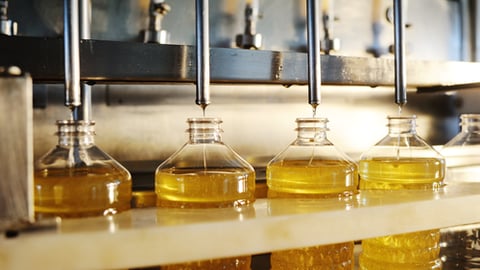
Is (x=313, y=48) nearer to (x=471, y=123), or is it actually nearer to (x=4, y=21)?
(x=471, y=123)

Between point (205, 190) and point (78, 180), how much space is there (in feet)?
0.52

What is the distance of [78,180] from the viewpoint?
65 centimetres

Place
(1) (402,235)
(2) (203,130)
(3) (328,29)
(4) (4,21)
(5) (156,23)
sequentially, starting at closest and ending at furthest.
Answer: (2) (203,130), (1) (402,235), (4) (4,21), (5) (156,23), (3) (328,29)

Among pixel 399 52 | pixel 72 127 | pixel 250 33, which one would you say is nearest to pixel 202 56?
pixel 72 127

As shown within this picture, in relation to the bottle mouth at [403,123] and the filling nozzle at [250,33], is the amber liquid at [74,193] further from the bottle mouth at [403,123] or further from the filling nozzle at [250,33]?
the filling nozzle at [250,33]

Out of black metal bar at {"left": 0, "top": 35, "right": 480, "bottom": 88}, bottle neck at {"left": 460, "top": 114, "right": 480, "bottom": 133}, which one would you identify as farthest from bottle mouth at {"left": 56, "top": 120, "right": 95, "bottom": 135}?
bottle neck at {"left": 460, "top": 114, "right": 480, "bottom": 133}

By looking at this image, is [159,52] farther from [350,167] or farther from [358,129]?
[358,129]

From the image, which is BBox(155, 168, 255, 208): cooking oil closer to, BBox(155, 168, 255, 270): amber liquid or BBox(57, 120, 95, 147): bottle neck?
BBox(155, 168, 255, 270): amber liquid

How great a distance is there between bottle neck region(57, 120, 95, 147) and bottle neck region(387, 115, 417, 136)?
1.58ft

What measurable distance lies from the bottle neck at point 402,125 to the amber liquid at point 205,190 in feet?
0.95

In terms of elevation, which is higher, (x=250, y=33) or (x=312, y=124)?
(x=250, y=33)

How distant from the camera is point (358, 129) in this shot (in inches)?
63.4

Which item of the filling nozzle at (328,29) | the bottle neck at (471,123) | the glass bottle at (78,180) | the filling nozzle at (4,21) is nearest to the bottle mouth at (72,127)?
the glass bottle at (78,180)

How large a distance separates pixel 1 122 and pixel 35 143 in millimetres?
731
